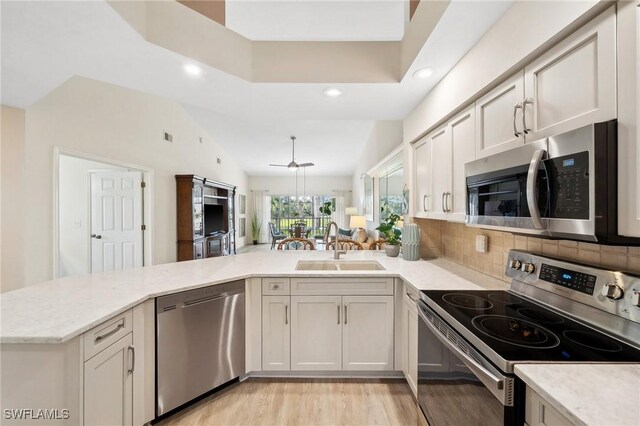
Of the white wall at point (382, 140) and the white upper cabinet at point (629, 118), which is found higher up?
the white wall at point (382, 140)

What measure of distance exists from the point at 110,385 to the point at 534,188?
2.11m

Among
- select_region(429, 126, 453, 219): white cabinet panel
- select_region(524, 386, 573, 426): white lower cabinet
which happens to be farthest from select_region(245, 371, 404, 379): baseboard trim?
select_region(524, 386, 573, 426): white lower cabinet

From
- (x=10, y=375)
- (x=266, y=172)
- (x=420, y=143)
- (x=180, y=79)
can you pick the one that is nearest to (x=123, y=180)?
(x=180, y=79)

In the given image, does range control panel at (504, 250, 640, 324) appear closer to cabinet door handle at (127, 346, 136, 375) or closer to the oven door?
the oven door

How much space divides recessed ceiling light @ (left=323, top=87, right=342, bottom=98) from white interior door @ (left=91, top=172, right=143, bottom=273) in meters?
3.63

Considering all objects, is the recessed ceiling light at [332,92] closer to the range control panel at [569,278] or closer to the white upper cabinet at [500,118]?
the white upper cabinet at [500,118]

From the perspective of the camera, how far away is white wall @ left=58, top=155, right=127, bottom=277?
417 centimetres

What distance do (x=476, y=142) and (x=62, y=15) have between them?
2.33 metres

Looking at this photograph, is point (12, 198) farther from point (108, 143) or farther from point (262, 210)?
point (262, 210)

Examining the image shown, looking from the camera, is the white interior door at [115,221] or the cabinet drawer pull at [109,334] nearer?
the cabinet drawer pull at [109,334]

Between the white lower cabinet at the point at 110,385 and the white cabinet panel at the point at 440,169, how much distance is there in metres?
2.16

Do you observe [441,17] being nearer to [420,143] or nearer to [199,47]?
[420,143]

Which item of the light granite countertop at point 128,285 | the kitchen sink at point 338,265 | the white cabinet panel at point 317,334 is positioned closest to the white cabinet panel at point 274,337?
the white cabinet panel at point 317,334

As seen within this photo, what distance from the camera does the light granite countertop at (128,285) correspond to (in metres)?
1.18
